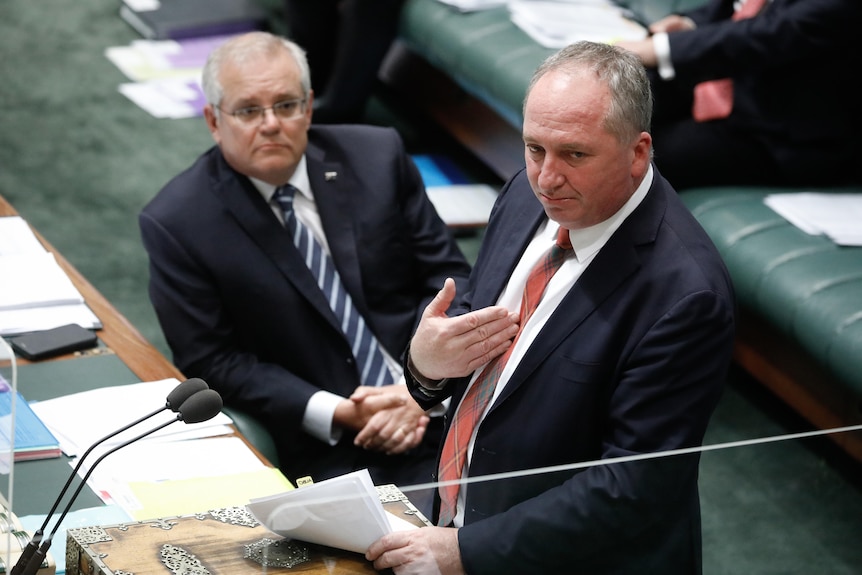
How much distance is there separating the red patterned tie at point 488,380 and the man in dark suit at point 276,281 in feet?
1.37

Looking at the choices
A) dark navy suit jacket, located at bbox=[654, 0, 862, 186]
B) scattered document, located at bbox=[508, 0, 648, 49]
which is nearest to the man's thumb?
dark navy suit jacket, located at bbox=[654, 0, 862, 186]

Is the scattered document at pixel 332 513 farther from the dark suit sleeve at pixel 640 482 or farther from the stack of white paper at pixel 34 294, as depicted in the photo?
the stack of white paper at pixel 34 294

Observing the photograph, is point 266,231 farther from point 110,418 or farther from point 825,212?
point 825,212

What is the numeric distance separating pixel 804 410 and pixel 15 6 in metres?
4.03

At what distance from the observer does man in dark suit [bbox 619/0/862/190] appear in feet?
10.9

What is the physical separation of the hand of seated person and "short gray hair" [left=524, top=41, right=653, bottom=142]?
0.88m

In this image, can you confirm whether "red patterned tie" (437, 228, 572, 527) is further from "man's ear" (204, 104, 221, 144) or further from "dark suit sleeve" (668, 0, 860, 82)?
"dark suit sleeve" (668, 0, 860, 82)

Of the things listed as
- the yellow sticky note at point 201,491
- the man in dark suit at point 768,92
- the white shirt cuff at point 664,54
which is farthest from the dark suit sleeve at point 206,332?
the white shirt cuff at point 664,54

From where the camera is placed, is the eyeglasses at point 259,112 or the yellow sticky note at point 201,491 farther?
the eyeglasses at point 259,112

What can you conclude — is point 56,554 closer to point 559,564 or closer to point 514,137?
point 559,564

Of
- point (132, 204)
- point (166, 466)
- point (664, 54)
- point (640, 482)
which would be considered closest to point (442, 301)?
point (640, 482)

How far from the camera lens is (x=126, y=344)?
2439 mm

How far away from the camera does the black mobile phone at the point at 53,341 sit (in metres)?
2.37

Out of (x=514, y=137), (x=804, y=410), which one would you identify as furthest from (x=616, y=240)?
(x=514, y=137)
